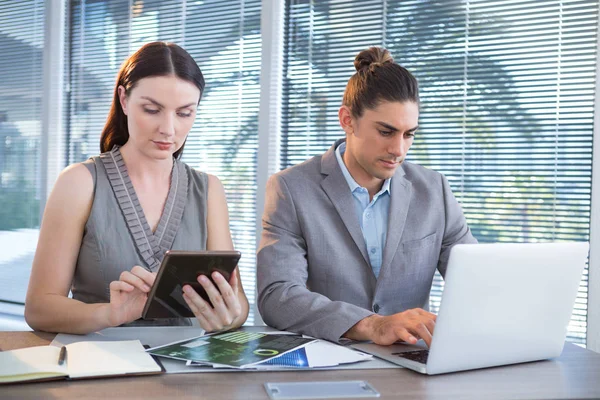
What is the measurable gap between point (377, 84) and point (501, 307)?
0.92 meters

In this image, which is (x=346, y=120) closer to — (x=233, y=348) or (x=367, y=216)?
(x=367, y=216)

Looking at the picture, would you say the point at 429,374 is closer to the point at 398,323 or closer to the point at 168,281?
the point at 398,323

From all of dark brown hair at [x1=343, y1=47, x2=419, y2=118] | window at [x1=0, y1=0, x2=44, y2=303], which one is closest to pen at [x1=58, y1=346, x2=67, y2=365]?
dark brown hair at [x1=343, y1=47, x2=419, y2=118]

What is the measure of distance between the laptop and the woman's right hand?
1.83 ft

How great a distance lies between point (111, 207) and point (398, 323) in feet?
2.95

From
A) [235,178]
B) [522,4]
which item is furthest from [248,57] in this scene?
[522,4]

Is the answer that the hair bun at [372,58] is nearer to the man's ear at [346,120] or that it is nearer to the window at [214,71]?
the man's ear at [346,120]

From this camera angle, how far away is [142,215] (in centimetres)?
186

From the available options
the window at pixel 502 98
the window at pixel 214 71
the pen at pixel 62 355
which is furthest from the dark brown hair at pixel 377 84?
the window at pixel 214 71

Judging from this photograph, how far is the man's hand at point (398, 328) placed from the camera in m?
1.42

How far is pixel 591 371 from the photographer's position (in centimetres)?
135

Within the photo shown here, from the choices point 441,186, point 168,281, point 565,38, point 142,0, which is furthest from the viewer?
point 142,0

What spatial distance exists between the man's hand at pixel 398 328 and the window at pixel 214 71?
2.02 meters

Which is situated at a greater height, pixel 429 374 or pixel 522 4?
pixel 522 4
